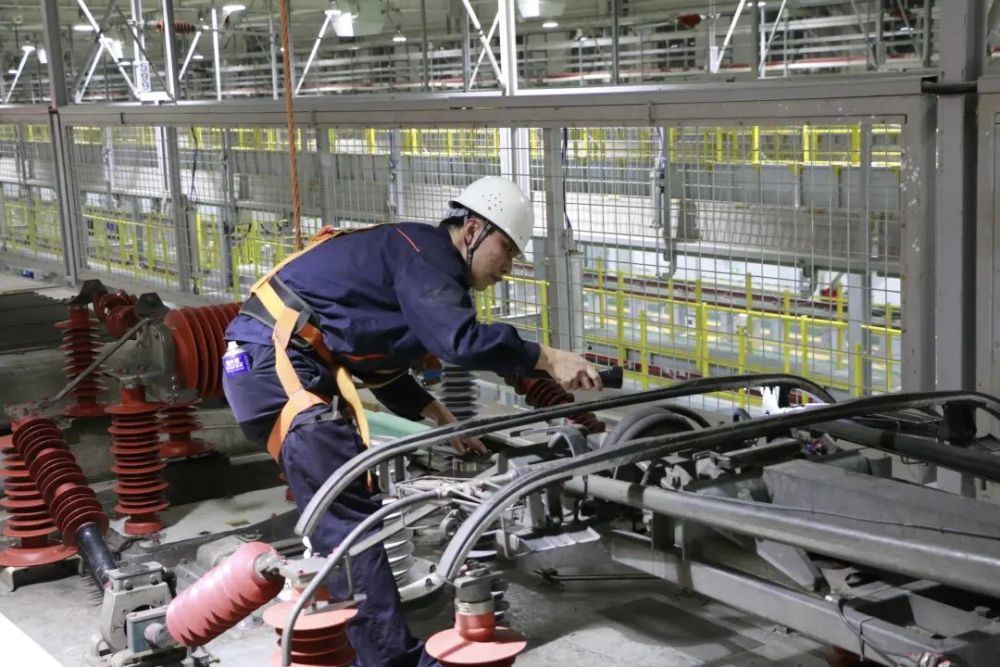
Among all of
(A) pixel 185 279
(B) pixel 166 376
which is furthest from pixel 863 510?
(A) pixel 185 279

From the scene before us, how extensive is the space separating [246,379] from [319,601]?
119 centimetres

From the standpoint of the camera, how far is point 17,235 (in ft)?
55.6

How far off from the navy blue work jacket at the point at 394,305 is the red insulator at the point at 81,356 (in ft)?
9.62

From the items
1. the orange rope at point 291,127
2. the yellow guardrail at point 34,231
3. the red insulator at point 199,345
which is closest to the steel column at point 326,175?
the orange rope at point 291,127

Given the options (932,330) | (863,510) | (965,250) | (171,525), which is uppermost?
(965,250)

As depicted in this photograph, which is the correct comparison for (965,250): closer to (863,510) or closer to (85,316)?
(863,510)

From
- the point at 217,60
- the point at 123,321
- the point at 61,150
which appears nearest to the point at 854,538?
the point at 123,321

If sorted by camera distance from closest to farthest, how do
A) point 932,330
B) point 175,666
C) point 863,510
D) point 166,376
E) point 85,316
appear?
point 863,510
point 175,666
point 932,330
point 166,376
point 85,316

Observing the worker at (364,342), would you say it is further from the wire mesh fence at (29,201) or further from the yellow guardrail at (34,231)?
the yellow guardrail at (34,231)

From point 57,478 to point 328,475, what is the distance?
196 cm

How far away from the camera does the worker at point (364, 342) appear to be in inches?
149

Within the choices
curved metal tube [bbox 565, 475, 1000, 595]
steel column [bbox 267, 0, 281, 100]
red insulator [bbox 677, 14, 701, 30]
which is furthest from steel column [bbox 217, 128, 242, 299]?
red insulator [bbox 677, 14, 701, 30]

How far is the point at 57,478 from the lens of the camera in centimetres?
532

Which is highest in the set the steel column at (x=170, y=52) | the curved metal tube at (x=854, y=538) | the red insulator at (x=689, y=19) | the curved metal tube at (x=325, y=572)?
the red insulator at (x=689, y=19)
